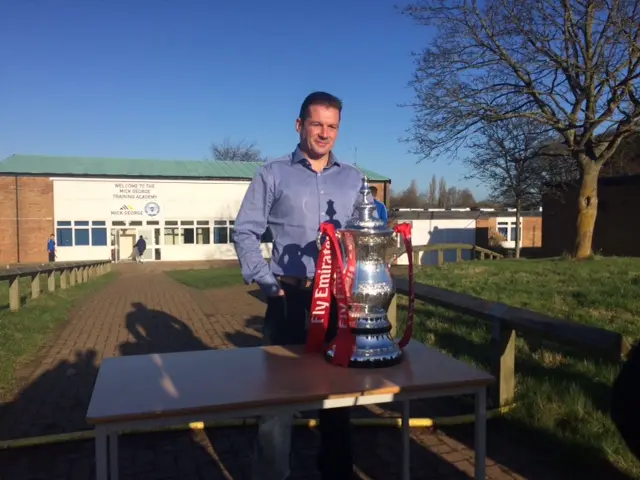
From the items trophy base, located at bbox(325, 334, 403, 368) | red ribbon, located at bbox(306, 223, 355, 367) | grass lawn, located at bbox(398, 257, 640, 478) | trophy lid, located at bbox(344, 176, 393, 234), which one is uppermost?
trophy lid, located at bbox(344, 176, 393, 234)

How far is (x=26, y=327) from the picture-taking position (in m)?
8.05

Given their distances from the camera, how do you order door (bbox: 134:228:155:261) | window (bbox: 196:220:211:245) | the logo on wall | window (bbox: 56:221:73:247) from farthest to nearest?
window (bbox: 196:220:211:245) → the logo on wall → door (bbox: 134:228:155:261) → window (bbox: 56:221:73:247)

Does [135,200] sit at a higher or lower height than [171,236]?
higher

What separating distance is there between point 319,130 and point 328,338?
3.52 ft

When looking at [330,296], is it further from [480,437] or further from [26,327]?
[26,327]

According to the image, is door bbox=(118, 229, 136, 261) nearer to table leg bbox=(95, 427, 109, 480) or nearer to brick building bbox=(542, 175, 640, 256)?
brick building bbox=(542, 175, 640, 256)

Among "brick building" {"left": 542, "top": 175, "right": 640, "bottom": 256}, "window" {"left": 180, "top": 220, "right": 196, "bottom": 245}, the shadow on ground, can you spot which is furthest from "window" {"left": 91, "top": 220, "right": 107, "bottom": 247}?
the shadow on ground

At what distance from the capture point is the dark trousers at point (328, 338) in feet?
9.32

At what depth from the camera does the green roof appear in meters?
33.7

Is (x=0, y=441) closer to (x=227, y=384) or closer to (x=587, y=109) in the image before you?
(x=227, y=384)

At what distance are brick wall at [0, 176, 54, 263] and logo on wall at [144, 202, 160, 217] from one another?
5480 mm

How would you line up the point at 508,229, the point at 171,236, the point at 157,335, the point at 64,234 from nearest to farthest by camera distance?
the point at 157,335, the point at 64,234, the point at 171,236, the point at 508,229

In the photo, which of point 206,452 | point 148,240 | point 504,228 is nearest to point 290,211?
point 206,452

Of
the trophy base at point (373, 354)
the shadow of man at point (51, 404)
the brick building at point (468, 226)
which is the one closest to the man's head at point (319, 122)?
the trophy base at point (373, 354)
